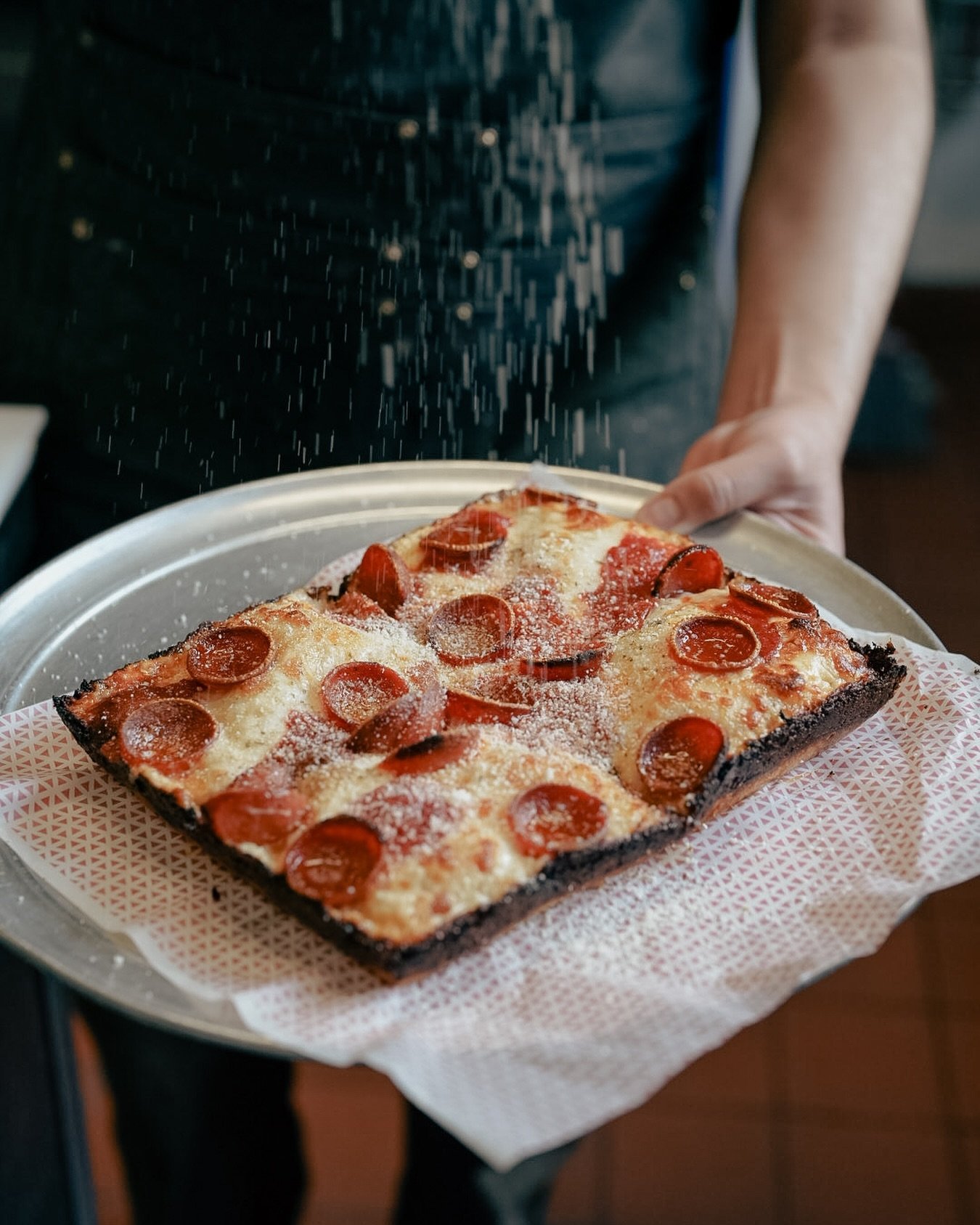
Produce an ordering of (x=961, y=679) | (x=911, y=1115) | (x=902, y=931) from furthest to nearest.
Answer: (x=902, y=931) → (x=911, y=1115) → (x=961, y=679)

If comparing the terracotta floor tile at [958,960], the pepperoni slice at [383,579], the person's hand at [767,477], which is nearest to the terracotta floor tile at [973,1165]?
the terracotta floor tile at [958,960]

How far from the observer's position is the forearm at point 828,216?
5.88ft

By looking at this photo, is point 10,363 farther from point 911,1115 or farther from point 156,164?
point 911,1115

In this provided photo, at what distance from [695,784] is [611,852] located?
4.2 inches

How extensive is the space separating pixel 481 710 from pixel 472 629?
13 centimetres

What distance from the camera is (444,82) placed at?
1.70 metres

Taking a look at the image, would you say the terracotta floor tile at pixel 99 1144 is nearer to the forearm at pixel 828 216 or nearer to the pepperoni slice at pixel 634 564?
the pepperoni slice at pixel 634 564

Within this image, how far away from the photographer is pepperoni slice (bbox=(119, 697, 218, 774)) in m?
1.11

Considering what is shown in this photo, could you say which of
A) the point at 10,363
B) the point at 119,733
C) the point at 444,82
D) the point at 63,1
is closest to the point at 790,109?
the point at 444,82

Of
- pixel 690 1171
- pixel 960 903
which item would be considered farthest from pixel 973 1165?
pixel 960 903

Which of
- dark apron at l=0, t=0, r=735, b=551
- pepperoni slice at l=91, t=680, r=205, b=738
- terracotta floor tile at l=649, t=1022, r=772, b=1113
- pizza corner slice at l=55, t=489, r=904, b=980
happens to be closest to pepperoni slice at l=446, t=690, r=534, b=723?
pizza corner slice at l=55, t=489, r=904, b=980

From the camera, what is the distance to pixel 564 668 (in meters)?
1.23

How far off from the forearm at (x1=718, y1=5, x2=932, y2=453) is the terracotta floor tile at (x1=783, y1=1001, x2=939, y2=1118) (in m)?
1.15

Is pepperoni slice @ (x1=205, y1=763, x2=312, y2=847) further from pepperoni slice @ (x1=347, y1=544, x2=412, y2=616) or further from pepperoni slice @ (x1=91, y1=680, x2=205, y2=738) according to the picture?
pepperoni slice @ (x1=347, y1=544, x2=412, y2=616)
